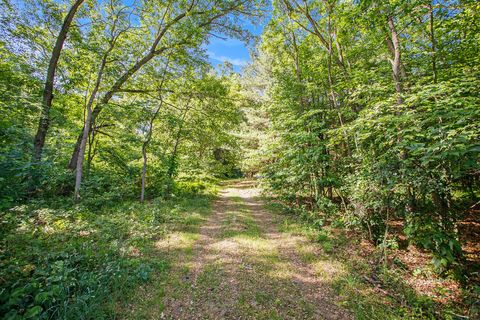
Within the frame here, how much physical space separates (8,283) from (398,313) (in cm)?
550

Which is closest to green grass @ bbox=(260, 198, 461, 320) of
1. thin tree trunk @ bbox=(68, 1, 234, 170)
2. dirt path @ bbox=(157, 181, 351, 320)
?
dirt path @ bbox=(157, 181, 351, 320)

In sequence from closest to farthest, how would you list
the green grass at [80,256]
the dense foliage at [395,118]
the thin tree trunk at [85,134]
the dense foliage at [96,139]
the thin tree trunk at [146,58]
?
the green grass at [80,256], the dense foliage at [96,139], the dense foliage at [395,118], the thin tree trunk at [85,134], the thin tree trunk at [146,58]

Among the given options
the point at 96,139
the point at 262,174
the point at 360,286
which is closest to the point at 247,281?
the point at 360,286

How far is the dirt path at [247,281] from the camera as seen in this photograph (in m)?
3.06

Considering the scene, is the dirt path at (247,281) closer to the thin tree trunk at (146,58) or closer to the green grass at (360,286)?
the green grass at (360,286)

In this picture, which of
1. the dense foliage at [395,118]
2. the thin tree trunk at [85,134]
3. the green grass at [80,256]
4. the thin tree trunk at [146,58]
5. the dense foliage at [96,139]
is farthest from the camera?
the thin tree trunk at [146,58]

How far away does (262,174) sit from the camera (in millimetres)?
9469

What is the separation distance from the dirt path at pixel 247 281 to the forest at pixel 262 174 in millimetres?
34

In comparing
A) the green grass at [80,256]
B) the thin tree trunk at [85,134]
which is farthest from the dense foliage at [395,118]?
the thin tree trunk at [85,134]

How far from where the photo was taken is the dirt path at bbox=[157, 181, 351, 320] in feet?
10.0

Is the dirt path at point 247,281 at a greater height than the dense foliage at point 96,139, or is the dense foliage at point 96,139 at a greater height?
the dense foliage at point 96,139

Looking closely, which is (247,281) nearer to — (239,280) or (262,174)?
(239,280)

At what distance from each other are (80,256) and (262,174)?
720 centimetres

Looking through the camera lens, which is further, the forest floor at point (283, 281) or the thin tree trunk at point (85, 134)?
the thin tree trunk at point (85, 134)
